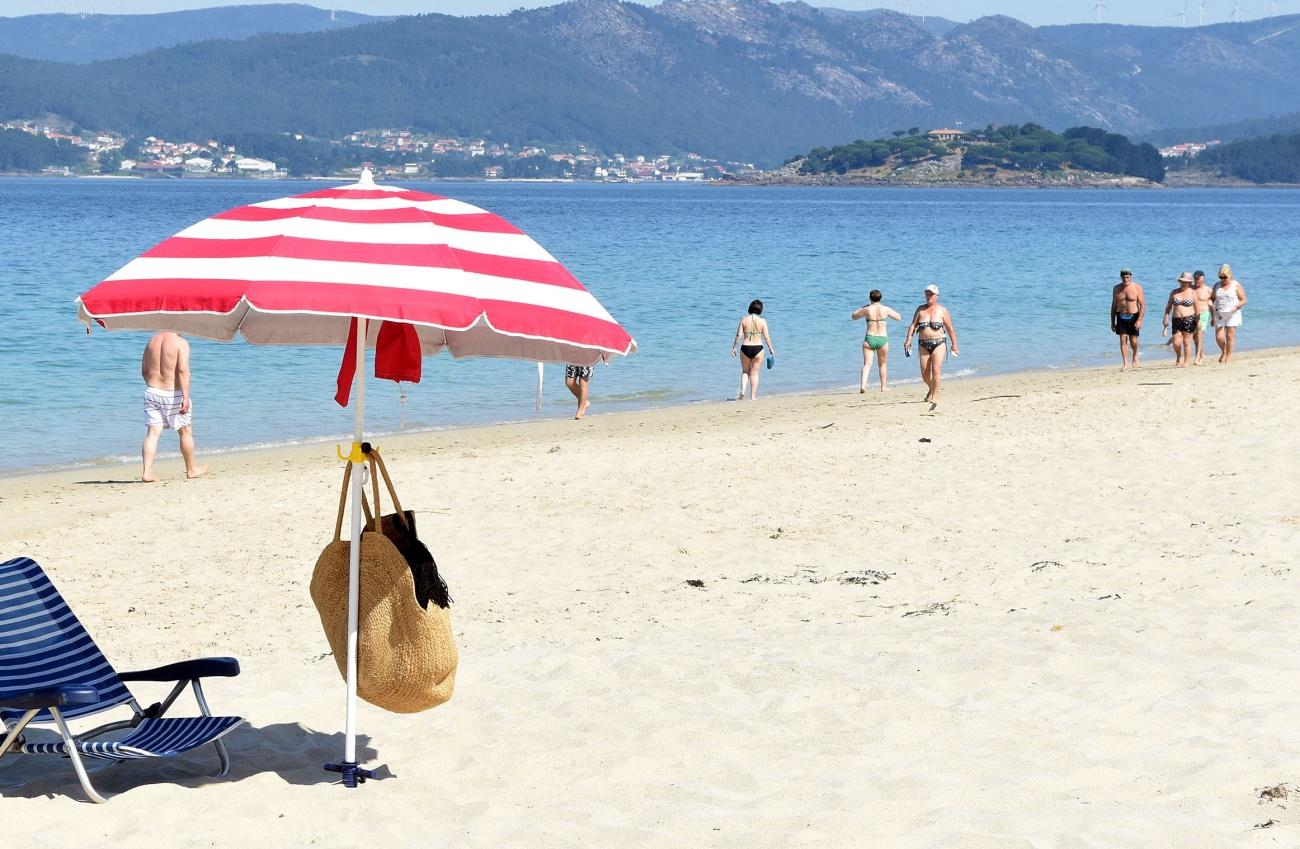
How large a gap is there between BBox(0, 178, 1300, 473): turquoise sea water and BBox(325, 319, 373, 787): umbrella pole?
1023 centimetres

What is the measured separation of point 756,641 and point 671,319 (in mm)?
22653

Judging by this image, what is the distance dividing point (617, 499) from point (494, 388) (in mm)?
9361

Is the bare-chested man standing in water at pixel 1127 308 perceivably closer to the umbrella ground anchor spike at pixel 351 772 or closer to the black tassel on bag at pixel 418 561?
the black tassel on bag at pixel 418 561

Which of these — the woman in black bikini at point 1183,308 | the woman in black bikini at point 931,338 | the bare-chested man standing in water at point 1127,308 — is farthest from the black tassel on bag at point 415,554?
the woman in black bikini at point 1183,308

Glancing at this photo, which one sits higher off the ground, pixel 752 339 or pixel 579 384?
pixel 752 339

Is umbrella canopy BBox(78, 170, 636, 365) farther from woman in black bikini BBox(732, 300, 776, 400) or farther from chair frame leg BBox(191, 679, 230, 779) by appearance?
woman in black bikini BBox(732, 300, 776, 400)

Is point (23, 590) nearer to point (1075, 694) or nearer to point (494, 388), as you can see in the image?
point (1075, 694)

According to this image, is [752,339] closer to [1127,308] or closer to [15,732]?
[1127,308]

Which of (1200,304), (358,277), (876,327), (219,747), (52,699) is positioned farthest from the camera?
(1200,304)

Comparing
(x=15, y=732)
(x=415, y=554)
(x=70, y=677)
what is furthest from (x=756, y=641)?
(x=15, y=732)

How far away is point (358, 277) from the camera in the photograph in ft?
13.9

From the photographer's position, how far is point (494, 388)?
19.2m

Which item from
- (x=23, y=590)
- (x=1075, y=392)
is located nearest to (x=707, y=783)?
(x=23, y=590)

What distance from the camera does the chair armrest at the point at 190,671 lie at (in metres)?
5.11
